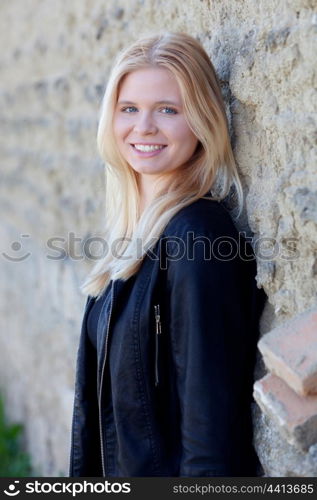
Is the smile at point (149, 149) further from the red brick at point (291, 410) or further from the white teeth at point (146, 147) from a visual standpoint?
the red brick at point (291, 410)

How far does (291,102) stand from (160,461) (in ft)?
3.01

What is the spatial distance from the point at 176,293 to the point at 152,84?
56 cm

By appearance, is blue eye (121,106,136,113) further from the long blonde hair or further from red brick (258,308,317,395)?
red brick (258,308,317,395)

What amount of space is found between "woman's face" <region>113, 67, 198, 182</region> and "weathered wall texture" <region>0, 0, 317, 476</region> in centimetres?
15

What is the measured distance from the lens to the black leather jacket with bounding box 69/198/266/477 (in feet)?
4.85

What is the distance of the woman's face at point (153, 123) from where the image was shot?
1681 millimetres

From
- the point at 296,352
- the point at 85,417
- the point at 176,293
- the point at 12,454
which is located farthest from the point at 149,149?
the point at 12,454

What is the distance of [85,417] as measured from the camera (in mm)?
2016

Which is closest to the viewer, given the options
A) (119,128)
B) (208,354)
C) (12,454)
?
(208,354)

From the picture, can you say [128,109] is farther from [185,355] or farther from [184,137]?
[185,355]

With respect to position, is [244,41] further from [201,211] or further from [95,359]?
[95,359]

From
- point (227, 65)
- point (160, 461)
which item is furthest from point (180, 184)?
point (160, 461)

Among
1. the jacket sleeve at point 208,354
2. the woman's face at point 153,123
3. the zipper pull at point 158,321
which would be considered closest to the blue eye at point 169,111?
the woman's face at point 153,123

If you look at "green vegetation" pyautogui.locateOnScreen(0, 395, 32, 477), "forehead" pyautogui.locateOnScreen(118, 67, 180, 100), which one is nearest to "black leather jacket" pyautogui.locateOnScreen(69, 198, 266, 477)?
"forehead" pyautogui.locateOnScreen(118, 67, 180, 100)
